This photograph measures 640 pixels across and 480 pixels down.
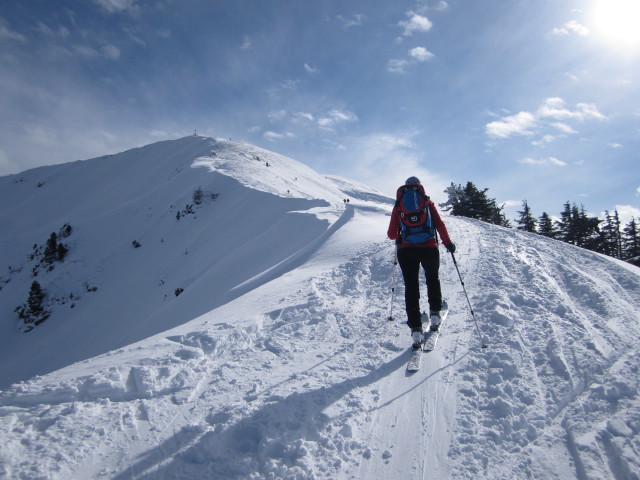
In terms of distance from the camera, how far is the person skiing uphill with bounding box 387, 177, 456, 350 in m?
5.05

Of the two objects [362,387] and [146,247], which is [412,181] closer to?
[362,387]

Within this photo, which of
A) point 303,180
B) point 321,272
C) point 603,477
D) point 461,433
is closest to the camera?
point 603,477

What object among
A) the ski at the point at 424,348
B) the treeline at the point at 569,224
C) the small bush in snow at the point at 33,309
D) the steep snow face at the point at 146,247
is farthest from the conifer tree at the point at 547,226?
the small bush in snow at the point at 33,309

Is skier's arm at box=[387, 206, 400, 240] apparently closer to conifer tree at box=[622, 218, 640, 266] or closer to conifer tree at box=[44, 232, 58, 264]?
conifer tree at box=[44, 232, 58, 264]

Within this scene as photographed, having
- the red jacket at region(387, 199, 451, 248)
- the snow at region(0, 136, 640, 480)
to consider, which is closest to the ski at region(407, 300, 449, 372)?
the snow at region(0, 136, 640, 480)

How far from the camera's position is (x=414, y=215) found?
5156mm

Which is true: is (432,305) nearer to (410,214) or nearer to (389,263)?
(410,214)

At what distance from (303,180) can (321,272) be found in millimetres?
30250

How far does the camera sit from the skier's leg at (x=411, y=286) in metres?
4.97

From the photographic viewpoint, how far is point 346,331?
5754mm

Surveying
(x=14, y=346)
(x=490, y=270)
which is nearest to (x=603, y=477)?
(x=490, y=270)

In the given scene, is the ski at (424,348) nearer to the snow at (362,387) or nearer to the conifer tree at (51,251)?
the snow at (362,387)

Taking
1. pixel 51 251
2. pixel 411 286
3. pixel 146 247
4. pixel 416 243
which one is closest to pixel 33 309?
pixel 51 251

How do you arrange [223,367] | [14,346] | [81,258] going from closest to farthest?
[223,367] → [14,346] → [81,258]
